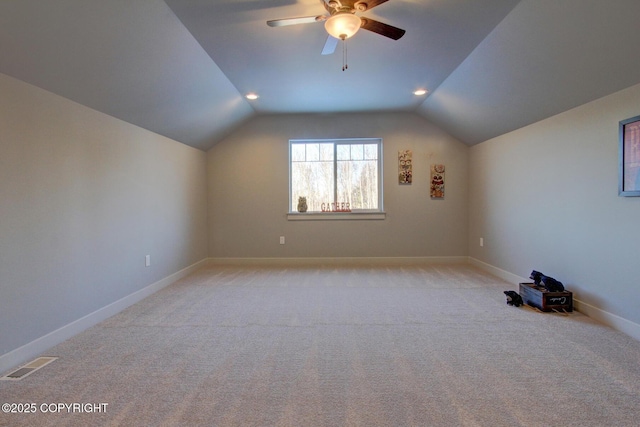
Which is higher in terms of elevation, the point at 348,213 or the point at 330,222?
the point at 348,213

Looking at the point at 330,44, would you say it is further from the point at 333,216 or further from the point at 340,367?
the point at 333,216

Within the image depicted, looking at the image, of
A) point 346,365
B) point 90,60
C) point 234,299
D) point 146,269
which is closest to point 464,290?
point 346,365

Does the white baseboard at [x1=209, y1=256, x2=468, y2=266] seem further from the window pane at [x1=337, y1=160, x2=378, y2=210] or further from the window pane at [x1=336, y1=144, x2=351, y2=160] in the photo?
the window pane at [x1=336, y1=144, x2=351, y2=160]

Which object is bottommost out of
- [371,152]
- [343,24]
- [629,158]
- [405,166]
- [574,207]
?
[574,207]

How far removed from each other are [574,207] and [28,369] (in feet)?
15.3

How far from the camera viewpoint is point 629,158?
2428mm

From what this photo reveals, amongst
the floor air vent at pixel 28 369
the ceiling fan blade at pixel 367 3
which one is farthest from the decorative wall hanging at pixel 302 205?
the floor air vent at pixel 28 369

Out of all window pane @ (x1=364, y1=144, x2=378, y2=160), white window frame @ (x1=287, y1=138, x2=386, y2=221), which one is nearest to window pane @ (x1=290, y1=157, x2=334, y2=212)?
white window frame @ (x1=287, y1=138, x2=386, y2=221)

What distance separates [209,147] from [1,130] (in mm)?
3292

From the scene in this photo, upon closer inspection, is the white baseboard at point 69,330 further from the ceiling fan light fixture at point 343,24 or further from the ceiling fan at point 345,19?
the ceiling fan light fixture at point 343,24

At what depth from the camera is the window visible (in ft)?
17.5

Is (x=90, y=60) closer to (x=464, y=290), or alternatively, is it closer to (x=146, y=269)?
(x=146, y=269)

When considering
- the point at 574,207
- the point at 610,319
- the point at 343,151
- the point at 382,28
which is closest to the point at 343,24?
the point at 382,28

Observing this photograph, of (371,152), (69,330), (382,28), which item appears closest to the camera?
(382,28)
